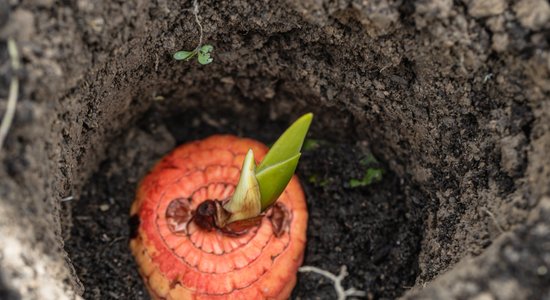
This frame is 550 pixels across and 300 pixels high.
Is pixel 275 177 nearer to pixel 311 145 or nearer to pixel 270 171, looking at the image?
pixel 270 171

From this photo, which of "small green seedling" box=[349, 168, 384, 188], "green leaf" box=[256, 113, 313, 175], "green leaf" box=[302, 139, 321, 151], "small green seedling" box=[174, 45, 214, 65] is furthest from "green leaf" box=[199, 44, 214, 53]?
"small green seedling" box=[349, 168, 384, 188]

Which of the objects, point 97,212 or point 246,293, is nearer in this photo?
point 246,293

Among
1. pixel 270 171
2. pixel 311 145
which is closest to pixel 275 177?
pixel 270 171

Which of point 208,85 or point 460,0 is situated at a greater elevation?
point 460,0

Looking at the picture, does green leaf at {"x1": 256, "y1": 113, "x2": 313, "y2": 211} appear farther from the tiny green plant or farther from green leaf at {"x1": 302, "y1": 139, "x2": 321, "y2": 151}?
green leaf at {"x1": 302, "y1": 139, "x2": 321, "y2": 151}

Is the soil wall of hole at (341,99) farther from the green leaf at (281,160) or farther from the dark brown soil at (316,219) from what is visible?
the green leaf at (281,160)

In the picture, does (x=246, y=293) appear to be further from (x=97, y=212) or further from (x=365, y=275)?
(x=97, y=212)

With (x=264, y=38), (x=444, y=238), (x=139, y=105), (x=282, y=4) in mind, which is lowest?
(x=444, y=238)

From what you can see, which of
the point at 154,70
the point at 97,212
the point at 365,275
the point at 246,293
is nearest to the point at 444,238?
the point at 365,275
